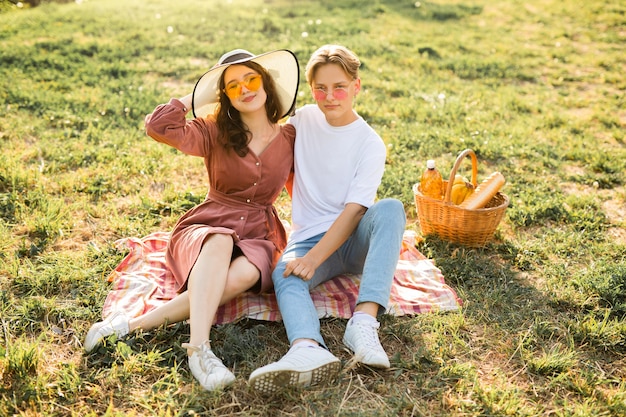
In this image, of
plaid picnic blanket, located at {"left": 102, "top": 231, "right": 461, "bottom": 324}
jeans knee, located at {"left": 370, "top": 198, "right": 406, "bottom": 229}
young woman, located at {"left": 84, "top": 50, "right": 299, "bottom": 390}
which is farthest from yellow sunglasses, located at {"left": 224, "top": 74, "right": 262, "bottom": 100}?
plaid picnic blanket, located at {"left": 102, "top": 231, "right": 461, "bottom": 324}

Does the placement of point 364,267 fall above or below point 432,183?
below

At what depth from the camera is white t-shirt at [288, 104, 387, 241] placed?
3.67 metres

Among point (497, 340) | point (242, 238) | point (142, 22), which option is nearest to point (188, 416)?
point (242, 238)

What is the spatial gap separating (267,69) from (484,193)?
1814 mm

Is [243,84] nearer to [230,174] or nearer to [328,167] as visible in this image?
[230,174]

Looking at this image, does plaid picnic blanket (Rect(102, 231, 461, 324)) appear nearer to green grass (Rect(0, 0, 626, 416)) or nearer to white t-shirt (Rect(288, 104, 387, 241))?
green grass (Rect(0, 0, 626, 416))

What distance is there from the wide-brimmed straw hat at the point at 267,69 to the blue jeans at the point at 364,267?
0.91m

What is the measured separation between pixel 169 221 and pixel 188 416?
7.18ft

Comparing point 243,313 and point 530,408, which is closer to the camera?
point 530,408

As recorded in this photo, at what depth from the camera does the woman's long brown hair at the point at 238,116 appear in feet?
11.9

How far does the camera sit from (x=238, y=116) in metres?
3.73

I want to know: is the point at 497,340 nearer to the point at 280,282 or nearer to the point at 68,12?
the point at 280,282

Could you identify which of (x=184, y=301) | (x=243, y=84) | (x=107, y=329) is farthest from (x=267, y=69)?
(x=107, y=329)

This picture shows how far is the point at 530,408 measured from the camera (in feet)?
9.27
